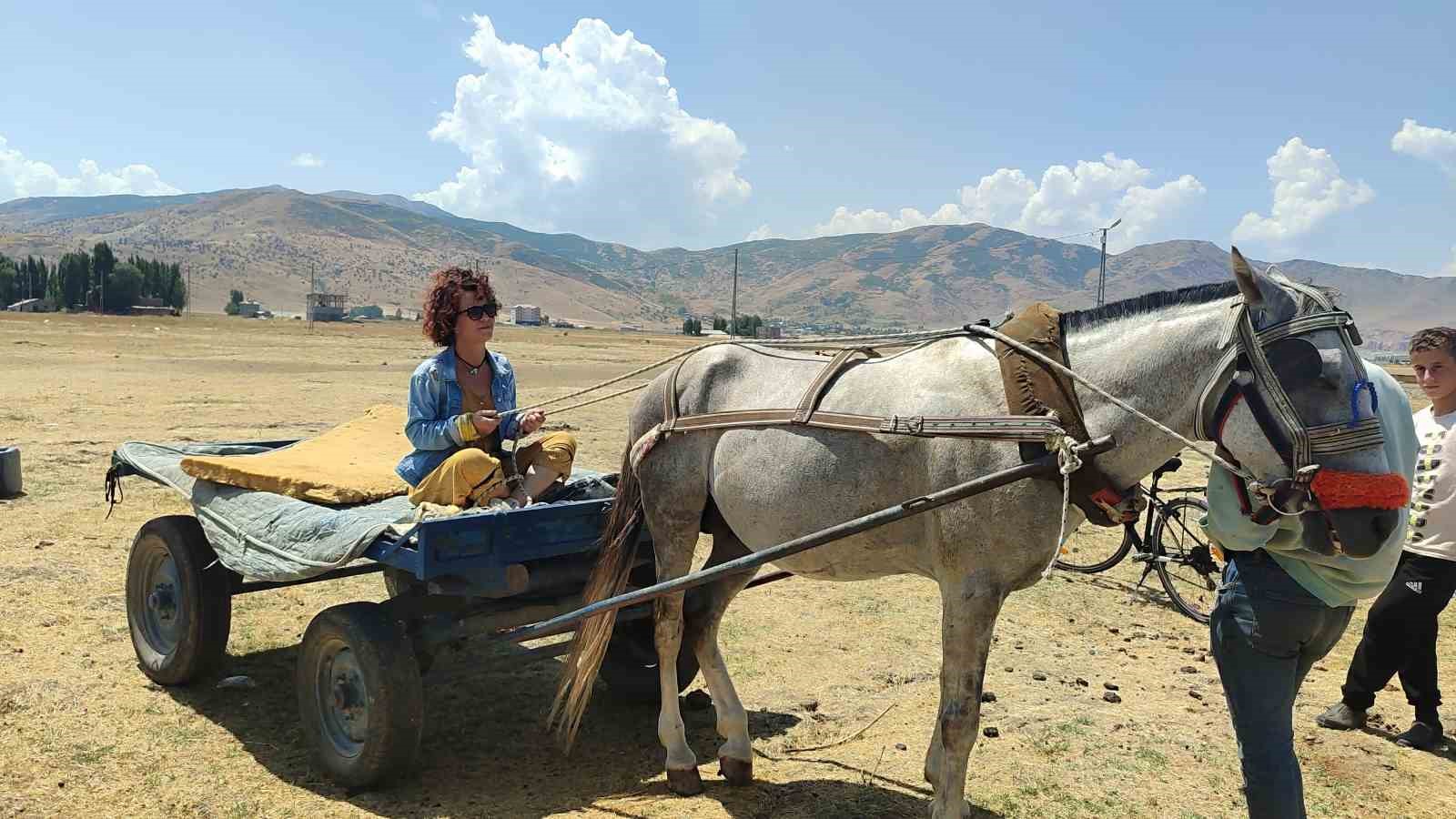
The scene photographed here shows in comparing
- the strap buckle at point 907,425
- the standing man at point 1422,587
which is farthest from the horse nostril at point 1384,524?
the standing man at point 1422,587

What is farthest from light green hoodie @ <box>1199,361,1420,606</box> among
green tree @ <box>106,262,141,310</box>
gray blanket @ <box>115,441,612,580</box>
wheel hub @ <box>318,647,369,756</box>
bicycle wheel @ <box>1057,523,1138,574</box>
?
green tree @ <box>106,262,141,310</box>

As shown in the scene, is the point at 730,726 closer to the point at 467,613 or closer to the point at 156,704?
the point at 467,613

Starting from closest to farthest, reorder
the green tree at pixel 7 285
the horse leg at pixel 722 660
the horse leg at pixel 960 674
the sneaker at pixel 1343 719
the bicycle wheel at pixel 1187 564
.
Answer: the horse leg at pixel 960 674 < the horse leg at pixel 722 660 < the sneaker at pixel 1343 719 < the bicycle wheel at pixel 1187 564 < the green tree at pixel 7 285

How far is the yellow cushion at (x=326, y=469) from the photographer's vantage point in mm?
4773

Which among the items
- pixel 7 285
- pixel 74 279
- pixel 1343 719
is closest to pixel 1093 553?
pixel 1343 719

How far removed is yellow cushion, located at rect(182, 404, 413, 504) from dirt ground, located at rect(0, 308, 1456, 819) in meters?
1.04

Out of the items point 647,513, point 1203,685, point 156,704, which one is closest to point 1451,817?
point 1203,685

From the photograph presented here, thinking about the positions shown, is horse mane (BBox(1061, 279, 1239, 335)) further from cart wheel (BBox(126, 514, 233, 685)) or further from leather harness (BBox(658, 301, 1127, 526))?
cart wheel (BBox(126, 514, 233, 685))

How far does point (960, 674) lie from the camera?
11.4ft

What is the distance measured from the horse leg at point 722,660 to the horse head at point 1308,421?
2.40 m

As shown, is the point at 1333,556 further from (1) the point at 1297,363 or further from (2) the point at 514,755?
(2) the point at 514,755

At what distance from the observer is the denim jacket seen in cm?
468

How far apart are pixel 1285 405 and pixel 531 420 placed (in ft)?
11.0

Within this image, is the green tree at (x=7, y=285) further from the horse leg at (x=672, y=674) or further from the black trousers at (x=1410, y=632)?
the black trousers at (x=1410, y=632)
